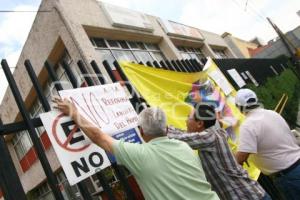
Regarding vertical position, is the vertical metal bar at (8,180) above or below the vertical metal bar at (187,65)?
below

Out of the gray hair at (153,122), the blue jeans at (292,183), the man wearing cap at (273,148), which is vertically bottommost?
the blue jeans at (292,183)

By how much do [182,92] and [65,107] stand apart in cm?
323

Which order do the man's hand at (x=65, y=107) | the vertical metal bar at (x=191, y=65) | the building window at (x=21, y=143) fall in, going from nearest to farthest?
the man's hand at (x=65, y=107)
the vertical metal bar at (x=191, y=65)
the building window at (x=21, y=143)

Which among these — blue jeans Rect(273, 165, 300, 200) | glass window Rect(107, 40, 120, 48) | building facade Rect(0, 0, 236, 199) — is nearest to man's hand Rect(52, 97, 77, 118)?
blue jeans Rect(273, 165, 300, 200)

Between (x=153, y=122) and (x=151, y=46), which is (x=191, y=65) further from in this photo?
(x=151, y=46)

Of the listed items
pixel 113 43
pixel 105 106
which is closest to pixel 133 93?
pixel 105 106

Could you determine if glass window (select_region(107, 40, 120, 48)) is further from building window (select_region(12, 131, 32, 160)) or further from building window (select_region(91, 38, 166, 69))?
building window (select_region(12, 131, 32, 160))

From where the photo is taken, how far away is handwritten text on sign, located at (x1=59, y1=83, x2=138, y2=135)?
3216mm

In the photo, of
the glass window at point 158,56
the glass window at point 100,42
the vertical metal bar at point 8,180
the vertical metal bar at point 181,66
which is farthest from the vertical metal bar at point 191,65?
the glass window at point 158,56

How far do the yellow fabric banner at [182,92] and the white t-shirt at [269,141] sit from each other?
4.12ft

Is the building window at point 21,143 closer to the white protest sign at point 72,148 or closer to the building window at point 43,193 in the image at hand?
the building window at point 43,193

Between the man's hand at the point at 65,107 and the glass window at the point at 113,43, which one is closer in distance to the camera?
the man's hand at the point at 65,107

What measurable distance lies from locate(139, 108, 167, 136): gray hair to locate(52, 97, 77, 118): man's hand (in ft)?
2.09

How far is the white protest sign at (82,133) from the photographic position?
2816 millimetres
